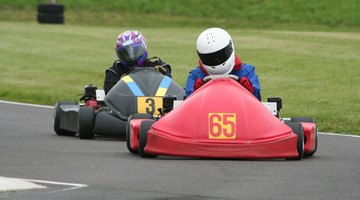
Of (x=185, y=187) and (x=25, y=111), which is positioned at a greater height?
(x=185, y=187)

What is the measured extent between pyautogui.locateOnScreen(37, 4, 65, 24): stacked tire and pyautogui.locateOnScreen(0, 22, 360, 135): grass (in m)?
3.88

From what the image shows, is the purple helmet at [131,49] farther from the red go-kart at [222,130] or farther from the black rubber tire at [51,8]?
the black rubber tire at [51,8]

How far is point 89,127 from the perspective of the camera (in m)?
14.0

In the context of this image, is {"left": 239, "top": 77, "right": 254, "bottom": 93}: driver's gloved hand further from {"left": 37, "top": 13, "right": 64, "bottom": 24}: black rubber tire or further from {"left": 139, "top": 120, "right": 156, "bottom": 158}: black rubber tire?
{"left": 37, "top": 13, "right": 64, "bottom": 24}: black rubber tire

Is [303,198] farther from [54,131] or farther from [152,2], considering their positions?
[152,2]

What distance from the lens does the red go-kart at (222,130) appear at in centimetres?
1099

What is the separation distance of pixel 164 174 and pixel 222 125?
1.35 m

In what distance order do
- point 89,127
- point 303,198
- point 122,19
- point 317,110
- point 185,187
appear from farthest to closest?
point 122,19, point 317,110, point 89,127, point 185,187, point 303,198

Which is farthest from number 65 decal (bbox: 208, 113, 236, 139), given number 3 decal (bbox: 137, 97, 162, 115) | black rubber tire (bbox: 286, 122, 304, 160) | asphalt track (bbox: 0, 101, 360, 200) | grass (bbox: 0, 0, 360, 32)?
grass (bbox: 0, 0, 360, 32)

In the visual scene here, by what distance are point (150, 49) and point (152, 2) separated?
2027 cm

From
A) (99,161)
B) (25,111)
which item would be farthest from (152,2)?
(99,161)

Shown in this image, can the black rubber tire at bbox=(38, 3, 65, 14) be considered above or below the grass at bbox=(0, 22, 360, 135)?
below

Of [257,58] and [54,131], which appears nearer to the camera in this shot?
[54,131]

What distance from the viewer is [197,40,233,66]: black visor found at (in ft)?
39.4
